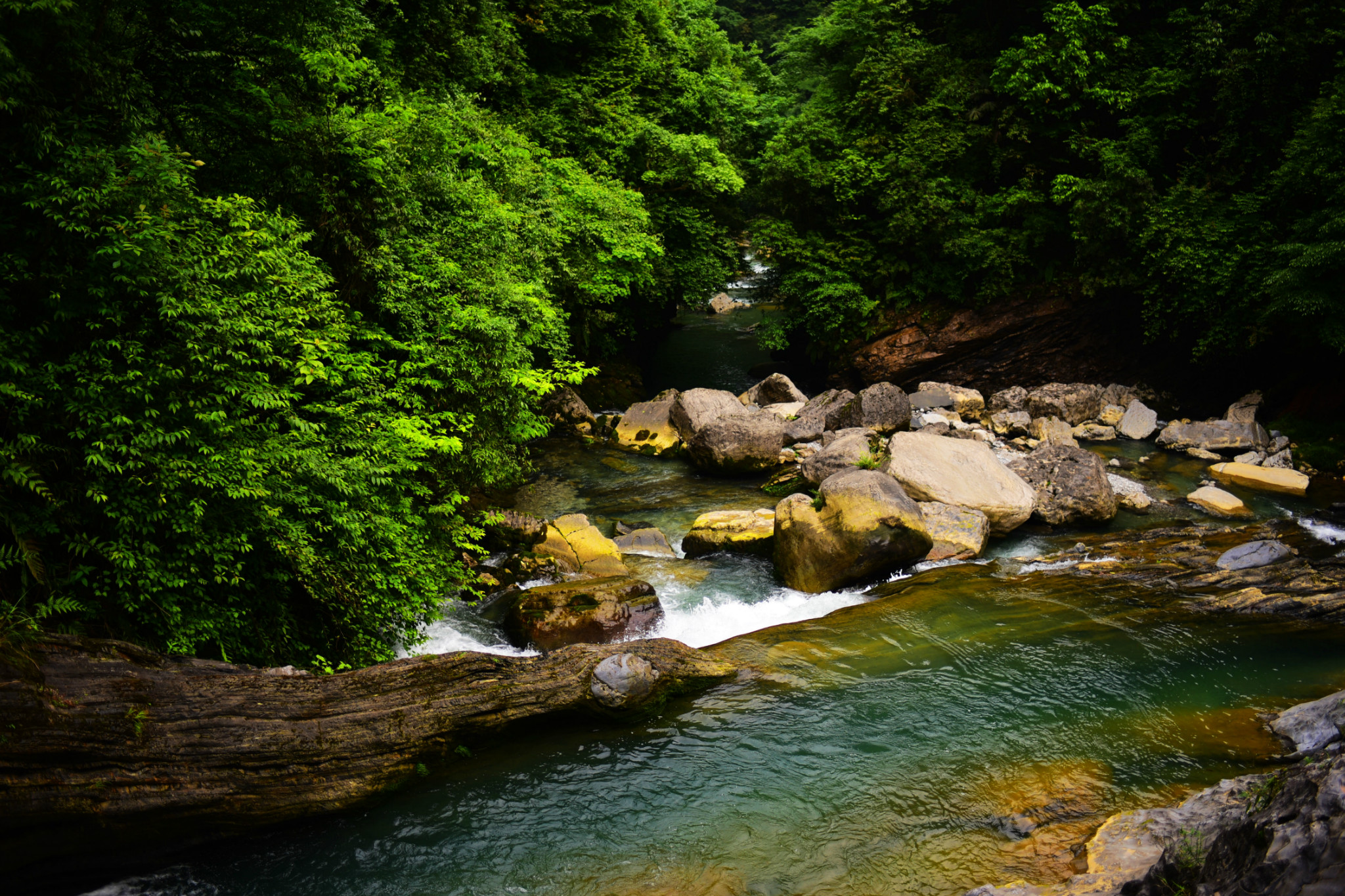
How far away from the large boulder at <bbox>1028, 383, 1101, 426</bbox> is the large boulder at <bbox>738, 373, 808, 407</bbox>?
244 inches

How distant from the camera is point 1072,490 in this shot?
42.1 ft

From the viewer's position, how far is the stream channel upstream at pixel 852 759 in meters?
5.66

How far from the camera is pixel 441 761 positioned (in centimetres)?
A: 686

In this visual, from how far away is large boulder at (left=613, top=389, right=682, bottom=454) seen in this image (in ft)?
57.9

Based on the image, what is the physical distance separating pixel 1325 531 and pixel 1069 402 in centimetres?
732

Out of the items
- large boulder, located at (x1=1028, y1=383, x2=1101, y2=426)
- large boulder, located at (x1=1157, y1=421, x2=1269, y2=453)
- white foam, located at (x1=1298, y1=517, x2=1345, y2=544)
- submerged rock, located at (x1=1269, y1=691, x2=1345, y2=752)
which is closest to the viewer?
submerged rock, located at (x1=1269, y1=691, x2=1345, y2=752)

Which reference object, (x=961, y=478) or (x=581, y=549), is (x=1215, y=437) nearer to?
(x=961, y=478)

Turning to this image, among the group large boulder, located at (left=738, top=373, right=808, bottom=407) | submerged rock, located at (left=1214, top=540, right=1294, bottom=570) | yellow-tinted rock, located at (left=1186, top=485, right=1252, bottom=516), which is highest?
large boulder, located at (left=738, top=373, right=808, bottom=407)

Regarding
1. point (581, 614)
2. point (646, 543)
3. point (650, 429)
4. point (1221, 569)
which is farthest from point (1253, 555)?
point (650, 429)

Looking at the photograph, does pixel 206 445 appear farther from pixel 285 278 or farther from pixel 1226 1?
pixel 1226 1

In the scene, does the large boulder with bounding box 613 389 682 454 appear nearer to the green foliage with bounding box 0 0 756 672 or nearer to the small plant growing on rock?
the small plant growing on rock

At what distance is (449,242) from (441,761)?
22.2 feet

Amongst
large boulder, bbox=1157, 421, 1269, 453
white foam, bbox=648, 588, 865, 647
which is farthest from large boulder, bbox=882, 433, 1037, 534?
large boulder, bbox=1157, 421, 1269, 453

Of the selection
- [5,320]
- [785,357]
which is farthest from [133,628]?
[785,357]
